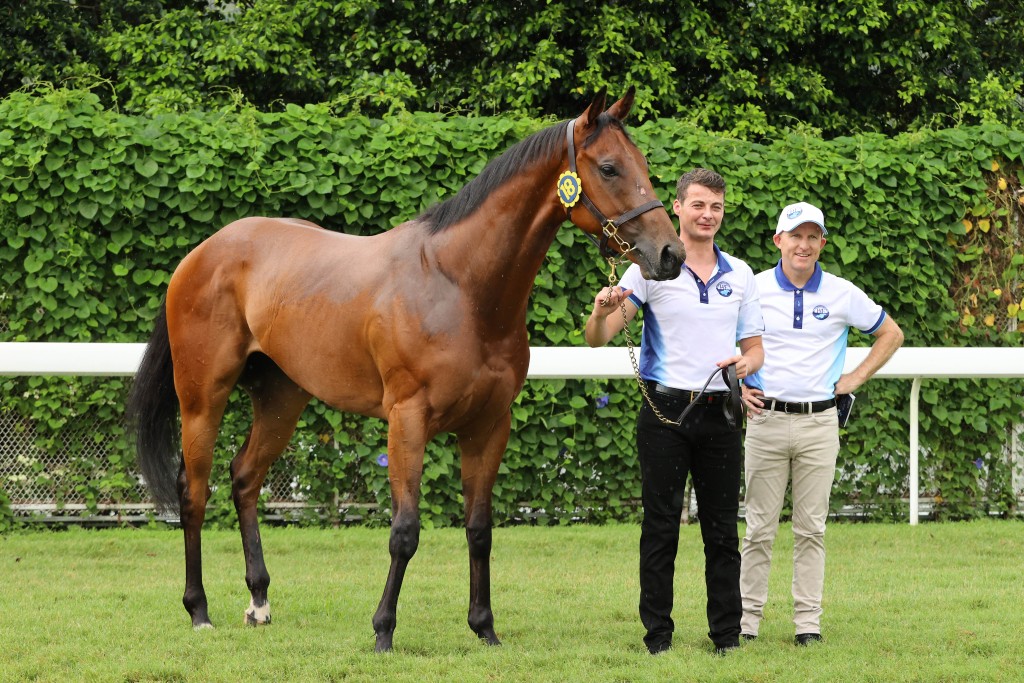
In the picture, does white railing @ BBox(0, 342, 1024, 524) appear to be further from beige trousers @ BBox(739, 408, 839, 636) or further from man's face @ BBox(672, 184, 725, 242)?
man's face @ BBox(672, 184, 725, 242)

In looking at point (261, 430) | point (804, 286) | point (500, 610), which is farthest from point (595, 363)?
point (804, 286)

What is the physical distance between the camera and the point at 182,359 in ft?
18.1

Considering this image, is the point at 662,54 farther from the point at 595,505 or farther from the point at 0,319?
the point at 0,319

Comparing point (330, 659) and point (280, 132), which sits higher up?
point (280, 132)

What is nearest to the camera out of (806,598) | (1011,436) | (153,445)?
(806,598)

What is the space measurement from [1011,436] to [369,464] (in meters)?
4.64

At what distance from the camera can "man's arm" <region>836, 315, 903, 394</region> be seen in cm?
485

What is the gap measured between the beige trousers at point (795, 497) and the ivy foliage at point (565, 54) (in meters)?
6.62

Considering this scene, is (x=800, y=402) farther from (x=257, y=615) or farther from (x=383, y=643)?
(x=257, y=615)

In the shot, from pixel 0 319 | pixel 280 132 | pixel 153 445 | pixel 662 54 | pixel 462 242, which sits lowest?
pixel 153 445

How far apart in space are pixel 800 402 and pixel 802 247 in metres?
0.65

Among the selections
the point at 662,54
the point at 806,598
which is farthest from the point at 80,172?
the point at 662,54

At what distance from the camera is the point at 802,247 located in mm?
A: 4809

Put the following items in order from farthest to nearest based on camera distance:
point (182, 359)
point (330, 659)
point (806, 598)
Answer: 1. point (182, 359)
2. point (806, 598)
3. point (330, 659)
